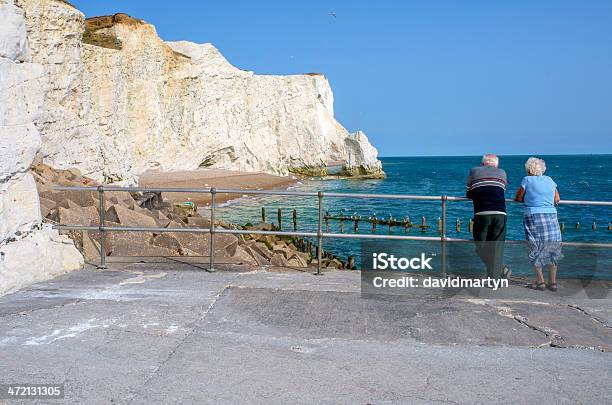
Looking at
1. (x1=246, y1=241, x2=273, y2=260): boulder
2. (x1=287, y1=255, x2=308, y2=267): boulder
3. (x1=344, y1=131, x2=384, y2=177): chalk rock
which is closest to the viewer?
(x1=246, y1=241, x2=273, y2=260): boulder

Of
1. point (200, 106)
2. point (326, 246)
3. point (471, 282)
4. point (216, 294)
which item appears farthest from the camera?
point (200, 106)

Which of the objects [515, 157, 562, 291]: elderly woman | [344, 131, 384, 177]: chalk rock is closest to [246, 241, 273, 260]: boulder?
[515, 157, 562, 291]: elderly woman

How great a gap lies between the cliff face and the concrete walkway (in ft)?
8.07

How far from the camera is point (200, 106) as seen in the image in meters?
51.3

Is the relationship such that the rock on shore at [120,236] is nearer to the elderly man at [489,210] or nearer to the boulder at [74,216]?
the boulder at [74,216]

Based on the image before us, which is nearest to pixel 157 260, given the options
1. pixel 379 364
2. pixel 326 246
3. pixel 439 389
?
pixel 379 364

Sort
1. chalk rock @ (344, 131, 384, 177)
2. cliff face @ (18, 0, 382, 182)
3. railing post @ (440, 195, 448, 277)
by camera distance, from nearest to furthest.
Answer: railing post @ (440, 195, 448, 277) → cliff face @ (18, 0, 382, 182) → chalk rock @ (344, 131, 384, 177)

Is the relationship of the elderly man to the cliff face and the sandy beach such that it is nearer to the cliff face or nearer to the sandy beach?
the cliff face

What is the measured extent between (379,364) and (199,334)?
4.56 feet

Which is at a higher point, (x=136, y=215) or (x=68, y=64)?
(x=68, y=64)

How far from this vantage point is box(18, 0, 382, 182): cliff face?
2562cm

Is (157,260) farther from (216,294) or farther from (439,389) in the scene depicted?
(439,389)

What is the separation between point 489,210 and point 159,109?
1631 inches

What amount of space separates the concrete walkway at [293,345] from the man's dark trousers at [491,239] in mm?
628
